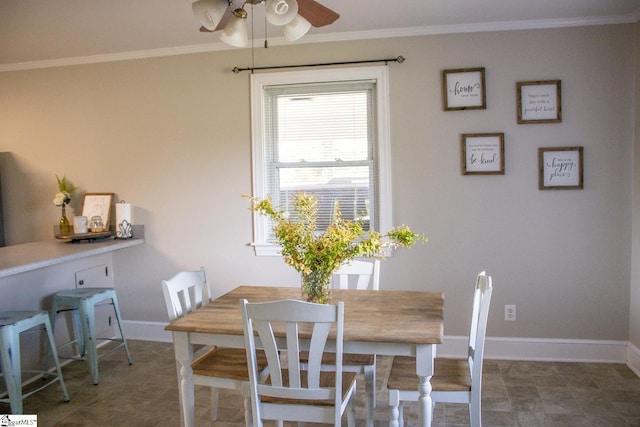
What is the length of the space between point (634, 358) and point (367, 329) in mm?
2349

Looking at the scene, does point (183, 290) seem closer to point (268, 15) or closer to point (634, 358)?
point (268, 15)

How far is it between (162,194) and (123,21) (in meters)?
1.37

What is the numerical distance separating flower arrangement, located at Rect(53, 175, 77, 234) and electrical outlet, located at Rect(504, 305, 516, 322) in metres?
3.49

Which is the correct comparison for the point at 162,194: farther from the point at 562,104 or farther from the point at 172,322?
the point at 562,104

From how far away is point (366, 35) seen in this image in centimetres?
381

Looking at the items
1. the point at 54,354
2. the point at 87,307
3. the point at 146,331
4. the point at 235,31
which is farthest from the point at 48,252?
the point at 235,31

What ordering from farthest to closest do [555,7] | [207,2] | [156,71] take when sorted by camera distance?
[156,71]
[555,7]
[207,2]

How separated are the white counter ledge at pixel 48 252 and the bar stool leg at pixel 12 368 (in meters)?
0.35

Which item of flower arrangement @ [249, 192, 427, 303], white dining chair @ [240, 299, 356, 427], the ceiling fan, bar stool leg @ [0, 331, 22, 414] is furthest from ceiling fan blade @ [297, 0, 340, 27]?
bar stool leg @ [0, 331, 22, 414]

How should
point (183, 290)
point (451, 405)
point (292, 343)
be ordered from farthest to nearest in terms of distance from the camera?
1. point (451, 405)
2. point (183, 290)
3. point (292, 343)

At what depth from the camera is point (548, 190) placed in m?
3.65

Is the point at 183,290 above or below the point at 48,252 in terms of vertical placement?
below

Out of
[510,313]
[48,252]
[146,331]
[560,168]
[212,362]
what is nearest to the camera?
[212,362]

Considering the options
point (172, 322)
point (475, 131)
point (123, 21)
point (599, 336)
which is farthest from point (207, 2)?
point (599, 336)
